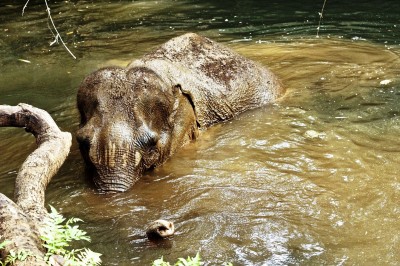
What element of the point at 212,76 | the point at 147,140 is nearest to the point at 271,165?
the point at 147,140

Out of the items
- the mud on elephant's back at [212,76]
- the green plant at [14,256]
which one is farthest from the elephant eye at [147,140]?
the green plant at [14,256]

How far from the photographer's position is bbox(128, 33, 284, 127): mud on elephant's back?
770 cm

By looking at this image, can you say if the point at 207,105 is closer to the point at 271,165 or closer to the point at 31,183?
the point at 271,165

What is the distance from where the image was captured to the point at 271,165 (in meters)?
6.55

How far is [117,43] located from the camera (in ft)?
43.4

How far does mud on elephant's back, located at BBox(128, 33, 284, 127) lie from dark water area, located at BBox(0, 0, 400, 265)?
8.1 inches

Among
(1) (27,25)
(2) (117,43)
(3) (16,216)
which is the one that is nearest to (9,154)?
(3) (16,216)

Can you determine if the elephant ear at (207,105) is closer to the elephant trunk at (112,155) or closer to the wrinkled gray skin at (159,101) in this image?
the wrinkled gray skin at (159,101)

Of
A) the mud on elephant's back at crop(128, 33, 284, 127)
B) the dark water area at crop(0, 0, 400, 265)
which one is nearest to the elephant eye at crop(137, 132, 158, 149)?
the dark water area at crop(0, 0, 400, 265)

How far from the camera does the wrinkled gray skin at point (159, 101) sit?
20.6ft

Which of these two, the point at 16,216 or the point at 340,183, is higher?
the point at 16,216

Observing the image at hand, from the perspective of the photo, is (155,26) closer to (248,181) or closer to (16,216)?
(248,181)

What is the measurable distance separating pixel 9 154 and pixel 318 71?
5.13 m

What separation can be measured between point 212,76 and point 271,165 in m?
2.07
